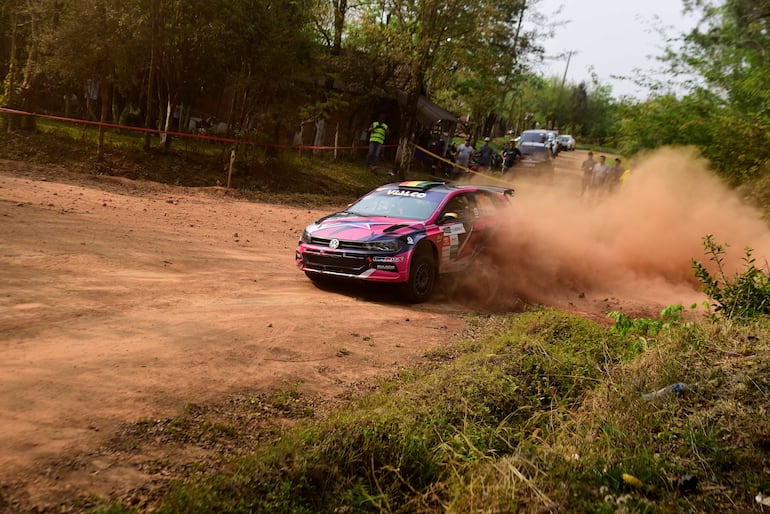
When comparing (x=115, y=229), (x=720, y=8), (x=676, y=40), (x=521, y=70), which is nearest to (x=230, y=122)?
(x=115, y=229)

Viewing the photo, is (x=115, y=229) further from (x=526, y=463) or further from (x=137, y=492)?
(x=526, y=463)

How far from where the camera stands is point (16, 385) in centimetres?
451

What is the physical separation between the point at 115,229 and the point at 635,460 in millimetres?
9177

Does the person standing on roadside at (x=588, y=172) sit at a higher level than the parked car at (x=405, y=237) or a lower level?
higher

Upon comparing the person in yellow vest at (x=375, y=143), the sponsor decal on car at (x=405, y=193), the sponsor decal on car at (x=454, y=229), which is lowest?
the sponsor decal on car at (x=454, y=229)

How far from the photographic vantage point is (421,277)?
9.19m

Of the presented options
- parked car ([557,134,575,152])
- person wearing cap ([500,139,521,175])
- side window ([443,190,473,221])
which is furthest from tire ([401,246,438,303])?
parked car ([557,134,575,152])

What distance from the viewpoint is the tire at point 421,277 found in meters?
8.91

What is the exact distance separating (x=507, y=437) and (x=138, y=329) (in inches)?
144

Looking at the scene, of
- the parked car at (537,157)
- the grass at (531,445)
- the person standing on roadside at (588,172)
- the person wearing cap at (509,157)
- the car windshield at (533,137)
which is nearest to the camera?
the grass at (531,445)

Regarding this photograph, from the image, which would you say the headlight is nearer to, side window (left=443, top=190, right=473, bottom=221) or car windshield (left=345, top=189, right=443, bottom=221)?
car windshield (left=345, top=189, right=443, bottom=221)

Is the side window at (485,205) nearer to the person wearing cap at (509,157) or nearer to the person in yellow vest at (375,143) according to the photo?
the person in yellow vest at (375,143)

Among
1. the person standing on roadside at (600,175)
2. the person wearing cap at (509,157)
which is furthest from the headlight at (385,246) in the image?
the person wearing cap at (509,157)

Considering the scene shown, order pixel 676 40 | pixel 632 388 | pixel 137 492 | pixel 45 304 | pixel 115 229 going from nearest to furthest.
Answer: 1. pixel 137 492
2. pixel 632 388
3. pixel 45 304
4. pixel 115 229
5. pixel 676 40
